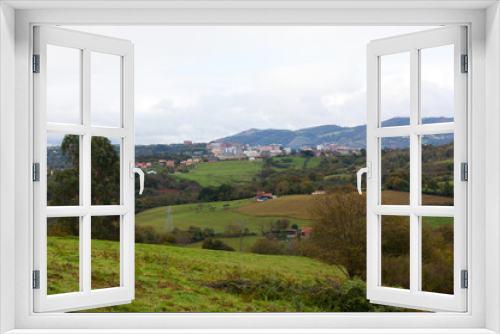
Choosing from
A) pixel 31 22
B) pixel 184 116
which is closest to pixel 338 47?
pixel 184 116

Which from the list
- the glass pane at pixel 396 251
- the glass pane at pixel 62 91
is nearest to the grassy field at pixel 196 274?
the glass pane at pixel 396 251

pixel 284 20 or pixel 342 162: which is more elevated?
pixel 284 20

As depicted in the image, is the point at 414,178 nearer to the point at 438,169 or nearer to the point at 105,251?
the point at 438,169

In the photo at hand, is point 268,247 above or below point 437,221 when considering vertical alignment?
below

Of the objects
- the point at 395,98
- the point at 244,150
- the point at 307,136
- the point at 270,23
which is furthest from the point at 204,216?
the point at 270,23

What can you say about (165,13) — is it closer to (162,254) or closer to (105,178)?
(105,178)
